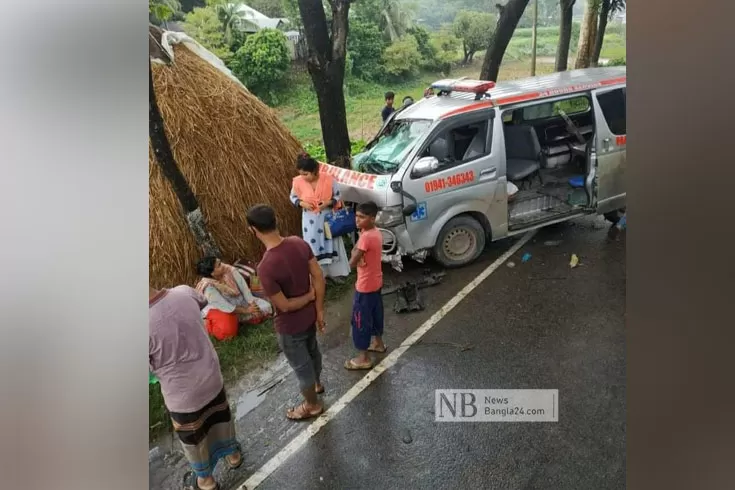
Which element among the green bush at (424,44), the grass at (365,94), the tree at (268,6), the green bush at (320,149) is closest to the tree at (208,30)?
the tree at (268,6)

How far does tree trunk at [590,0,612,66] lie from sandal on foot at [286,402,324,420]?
169 centimetres

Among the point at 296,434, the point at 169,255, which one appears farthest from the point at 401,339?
the point at 169,255

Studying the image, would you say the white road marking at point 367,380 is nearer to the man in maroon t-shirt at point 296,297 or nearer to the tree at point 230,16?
the man in maroon t-shirt at point 296,297

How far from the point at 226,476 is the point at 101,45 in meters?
1.66

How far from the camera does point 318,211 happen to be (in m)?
1.95

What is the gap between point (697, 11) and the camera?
5.95ft

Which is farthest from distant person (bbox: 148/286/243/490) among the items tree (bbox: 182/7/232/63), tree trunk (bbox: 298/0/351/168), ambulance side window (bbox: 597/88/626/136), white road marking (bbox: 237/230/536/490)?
ambulance side window (bbox: 597/88/626/136)

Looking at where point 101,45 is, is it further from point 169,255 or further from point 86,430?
point 86,430

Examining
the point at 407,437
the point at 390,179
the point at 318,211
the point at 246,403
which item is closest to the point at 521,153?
the point at 390,179

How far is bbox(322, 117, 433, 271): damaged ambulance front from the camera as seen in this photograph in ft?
6.43

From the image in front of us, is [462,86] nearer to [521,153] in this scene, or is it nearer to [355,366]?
[521,153]

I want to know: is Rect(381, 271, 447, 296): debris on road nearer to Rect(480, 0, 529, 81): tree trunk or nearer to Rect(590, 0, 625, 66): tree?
Rect(480, 0, 529, 81): tree trunk

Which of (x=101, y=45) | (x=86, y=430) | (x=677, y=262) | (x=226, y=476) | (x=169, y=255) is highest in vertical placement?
(x=101, y=45)

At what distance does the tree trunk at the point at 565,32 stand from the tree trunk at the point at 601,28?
98mm
